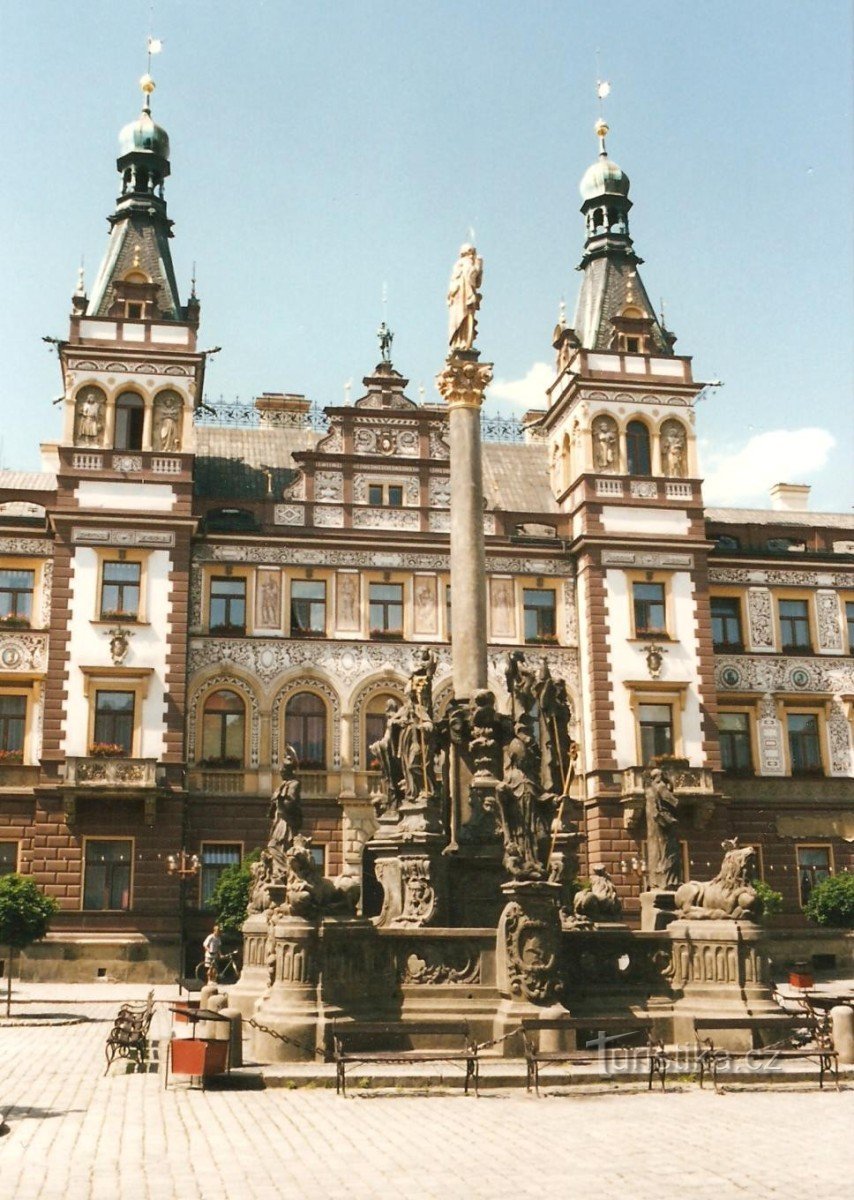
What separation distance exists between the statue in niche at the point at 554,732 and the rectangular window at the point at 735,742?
68.6 ft

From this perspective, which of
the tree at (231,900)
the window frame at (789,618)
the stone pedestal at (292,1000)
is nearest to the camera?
the stone pedestal at (292,1000)

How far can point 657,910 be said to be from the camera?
72.1 ft

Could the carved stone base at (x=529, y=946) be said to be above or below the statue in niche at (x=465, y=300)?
below

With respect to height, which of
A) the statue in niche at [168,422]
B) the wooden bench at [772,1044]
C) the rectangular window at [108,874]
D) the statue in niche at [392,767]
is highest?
the statue in niche at [168,422]

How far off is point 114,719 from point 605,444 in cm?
1815

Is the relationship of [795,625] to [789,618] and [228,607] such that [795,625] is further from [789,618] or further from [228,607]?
[228,607]

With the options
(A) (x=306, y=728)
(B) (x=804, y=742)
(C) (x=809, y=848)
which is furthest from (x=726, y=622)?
(A) (x=306, y=728)

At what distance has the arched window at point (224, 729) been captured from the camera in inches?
1565

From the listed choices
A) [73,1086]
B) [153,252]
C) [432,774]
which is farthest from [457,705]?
[153,252]

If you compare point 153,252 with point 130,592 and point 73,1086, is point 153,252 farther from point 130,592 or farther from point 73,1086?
point 73,1086

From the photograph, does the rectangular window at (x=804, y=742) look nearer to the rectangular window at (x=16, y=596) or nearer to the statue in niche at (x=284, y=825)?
the rectangular window at (x=16, y=596)

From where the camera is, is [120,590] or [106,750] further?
[120,590]

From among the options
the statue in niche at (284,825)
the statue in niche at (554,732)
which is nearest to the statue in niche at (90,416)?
the statue in niche at (284,825)

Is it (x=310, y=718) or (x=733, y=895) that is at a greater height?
(x=310, y=718)
